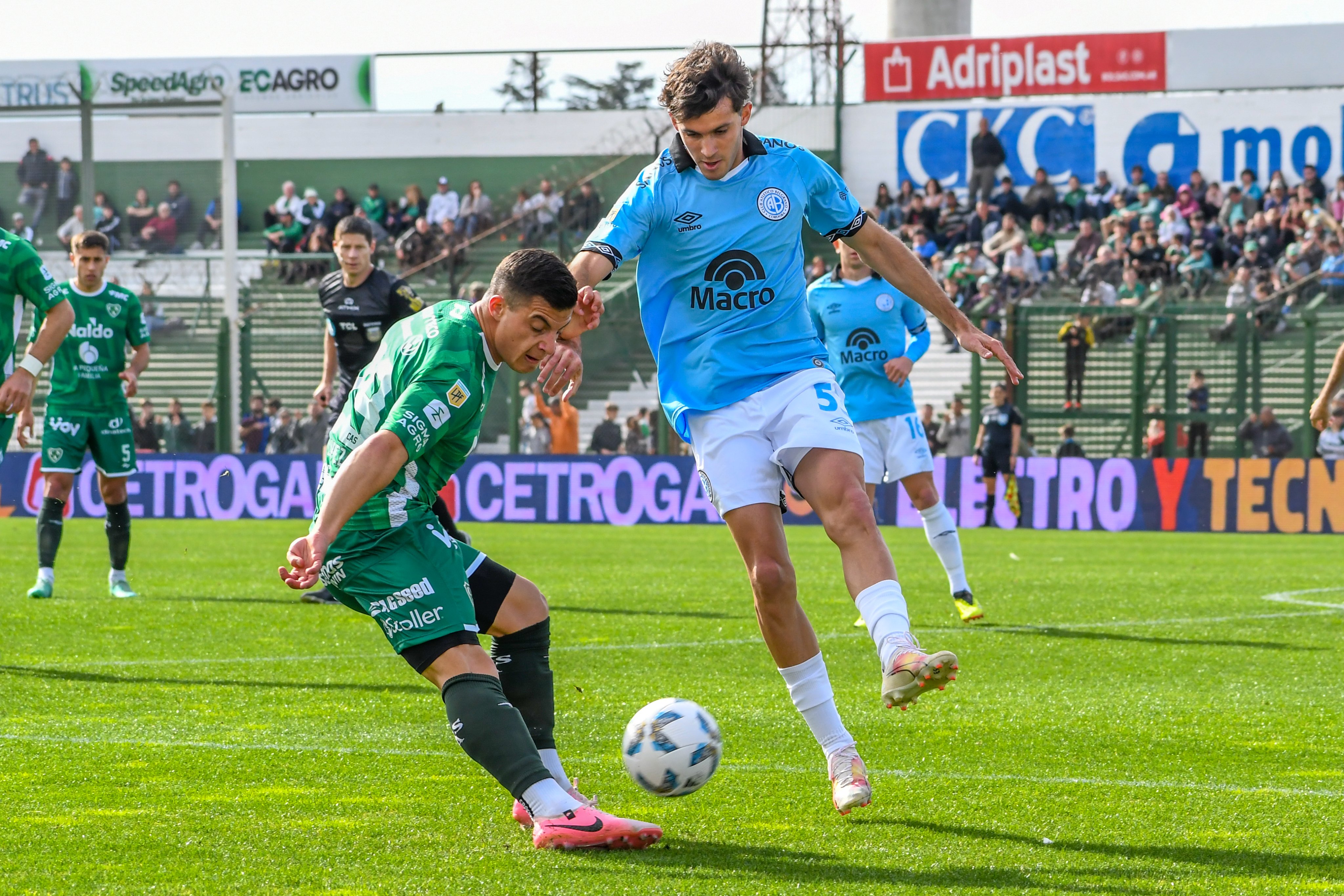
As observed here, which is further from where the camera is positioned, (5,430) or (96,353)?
(96,353)

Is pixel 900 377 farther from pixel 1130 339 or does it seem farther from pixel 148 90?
pixel 148 90

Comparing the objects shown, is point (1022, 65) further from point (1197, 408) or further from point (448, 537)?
point (448, 537)

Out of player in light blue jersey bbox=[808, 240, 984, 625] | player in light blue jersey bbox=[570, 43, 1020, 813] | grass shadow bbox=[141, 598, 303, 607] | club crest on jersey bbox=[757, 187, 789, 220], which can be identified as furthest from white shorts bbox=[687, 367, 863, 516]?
grass shadow bbox=[141, 598, 303, 607]

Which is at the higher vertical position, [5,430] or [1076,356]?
[1076,356]

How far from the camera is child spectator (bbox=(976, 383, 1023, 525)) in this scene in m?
20.1

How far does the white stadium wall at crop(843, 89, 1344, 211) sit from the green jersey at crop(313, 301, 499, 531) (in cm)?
2672

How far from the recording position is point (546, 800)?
4.14m

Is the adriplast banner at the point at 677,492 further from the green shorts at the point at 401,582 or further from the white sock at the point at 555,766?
the green shorts at the point at 401,582

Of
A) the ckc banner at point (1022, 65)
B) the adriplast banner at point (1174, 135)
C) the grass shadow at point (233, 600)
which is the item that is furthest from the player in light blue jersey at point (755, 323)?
the ckc banner at point (1022, 65)

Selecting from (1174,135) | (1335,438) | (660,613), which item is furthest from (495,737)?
(1174,135)

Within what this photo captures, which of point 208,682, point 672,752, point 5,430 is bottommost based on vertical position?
point 208,682

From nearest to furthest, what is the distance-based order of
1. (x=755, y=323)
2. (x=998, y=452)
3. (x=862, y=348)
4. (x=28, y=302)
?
1. (x=755, y=323)
2. (x=28, y=302)
3. (x=862, y=348)
4. (x=998, y=452)

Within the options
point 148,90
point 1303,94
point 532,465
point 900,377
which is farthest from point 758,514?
point 1303,94

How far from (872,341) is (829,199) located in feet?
15.7
